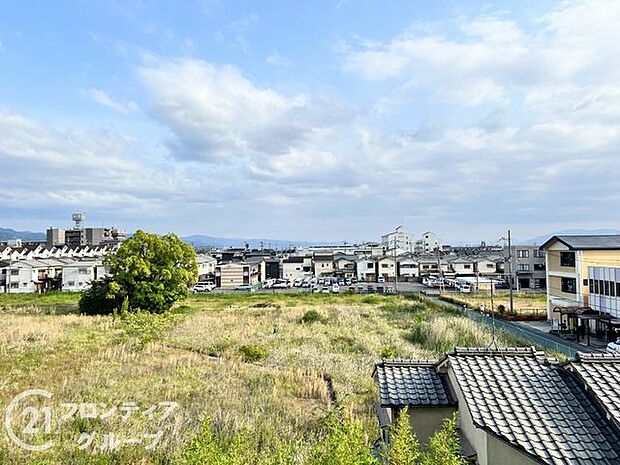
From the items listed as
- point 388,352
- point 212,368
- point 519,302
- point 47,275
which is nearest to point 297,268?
point 47,275

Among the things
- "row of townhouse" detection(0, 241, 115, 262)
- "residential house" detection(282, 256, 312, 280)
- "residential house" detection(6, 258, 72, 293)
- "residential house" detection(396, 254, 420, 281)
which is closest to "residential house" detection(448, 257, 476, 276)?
"residential house" detection(396, 254, 420, 281)

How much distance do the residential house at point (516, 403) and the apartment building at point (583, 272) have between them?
14963 millimetres

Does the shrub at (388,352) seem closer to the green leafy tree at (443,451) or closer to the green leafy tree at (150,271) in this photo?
the green leafy tree at (443,451)

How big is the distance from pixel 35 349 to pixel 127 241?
10.5 m

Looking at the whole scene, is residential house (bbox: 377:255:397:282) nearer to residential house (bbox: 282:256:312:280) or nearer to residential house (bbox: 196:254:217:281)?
residential house (bbox: 282:256:312:280)

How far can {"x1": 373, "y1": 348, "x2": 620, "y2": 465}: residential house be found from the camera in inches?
117

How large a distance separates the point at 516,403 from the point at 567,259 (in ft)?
61.2

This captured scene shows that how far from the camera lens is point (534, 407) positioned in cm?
338

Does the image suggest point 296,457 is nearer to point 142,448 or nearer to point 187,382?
point 142,448

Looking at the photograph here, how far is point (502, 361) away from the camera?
4.12 metres

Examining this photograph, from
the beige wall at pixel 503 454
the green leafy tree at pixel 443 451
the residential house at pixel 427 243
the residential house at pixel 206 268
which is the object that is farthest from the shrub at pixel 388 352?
the residential house at pixel 427 243

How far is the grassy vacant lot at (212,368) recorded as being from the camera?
21.3 feet

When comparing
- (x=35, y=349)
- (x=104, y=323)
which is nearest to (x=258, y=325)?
(x=104, y=323)

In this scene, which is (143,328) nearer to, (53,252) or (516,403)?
(516,403)
